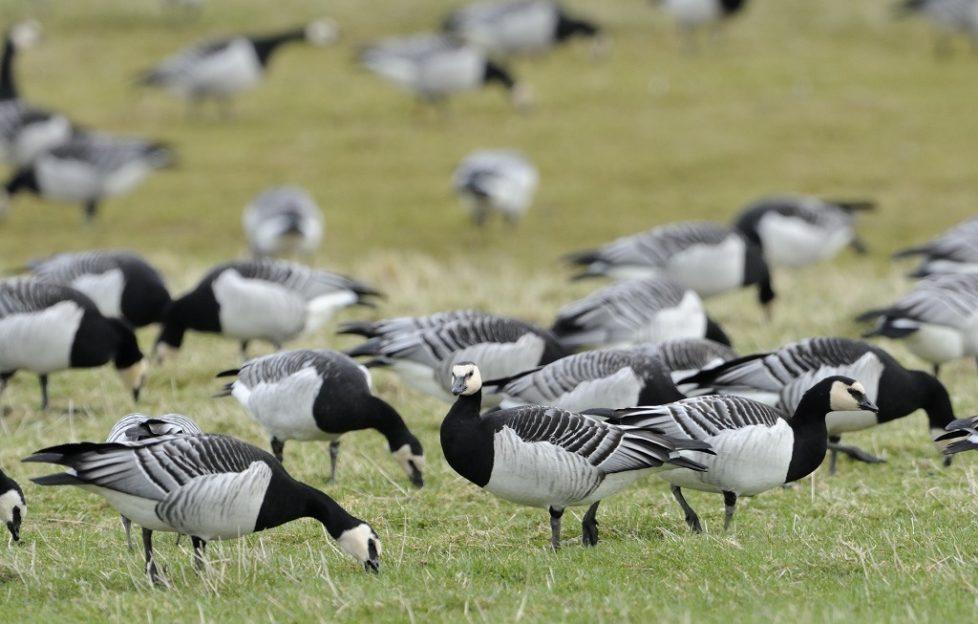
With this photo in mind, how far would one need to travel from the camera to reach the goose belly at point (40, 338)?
40.1ft

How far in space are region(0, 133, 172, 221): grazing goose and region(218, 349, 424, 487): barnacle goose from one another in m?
15.9

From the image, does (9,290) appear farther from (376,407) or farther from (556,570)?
(556,570)

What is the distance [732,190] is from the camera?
2873 centimetres

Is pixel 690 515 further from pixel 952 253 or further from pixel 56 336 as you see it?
pixel 952 253

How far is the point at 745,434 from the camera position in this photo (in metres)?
8.77

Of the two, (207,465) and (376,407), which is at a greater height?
(207,465)

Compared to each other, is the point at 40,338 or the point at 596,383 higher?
the point at 596,383

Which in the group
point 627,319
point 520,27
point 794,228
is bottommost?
point 520,27

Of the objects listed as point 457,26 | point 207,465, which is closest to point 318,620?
point 207,465

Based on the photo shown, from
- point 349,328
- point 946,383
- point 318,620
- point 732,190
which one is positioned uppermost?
point 318,620

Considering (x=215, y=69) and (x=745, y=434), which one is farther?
(x=215, y=69)

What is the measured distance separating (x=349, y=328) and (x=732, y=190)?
17.8 metres

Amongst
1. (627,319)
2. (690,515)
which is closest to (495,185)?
(627,319)

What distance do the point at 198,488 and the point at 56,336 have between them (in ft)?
16.9
